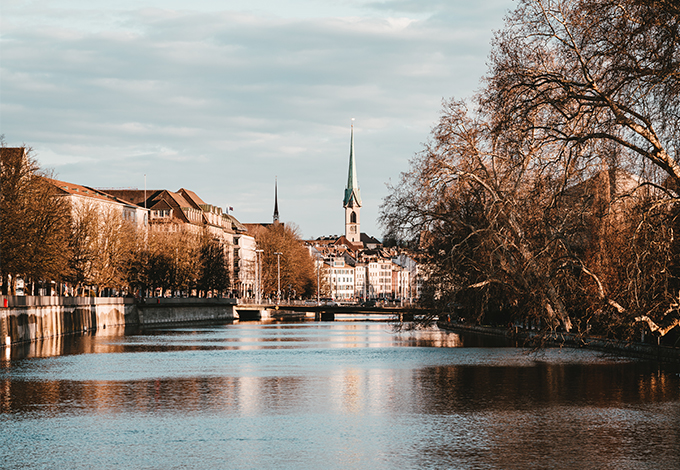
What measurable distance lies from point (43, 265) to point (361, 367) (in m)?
36.0

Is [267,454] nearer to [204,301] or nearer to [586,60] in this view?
[586,60]

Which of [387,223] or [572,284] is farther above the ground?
[387,223]

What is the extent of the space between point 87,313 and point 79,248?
378 inches

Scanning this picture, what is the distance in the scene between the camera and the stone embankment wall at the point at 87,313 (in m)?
63.5

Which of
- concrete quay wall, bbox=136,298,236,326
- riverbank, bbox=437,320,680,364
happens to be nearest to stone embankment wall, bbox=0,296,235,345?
concrete quay wall, bbox=136,298,236,326

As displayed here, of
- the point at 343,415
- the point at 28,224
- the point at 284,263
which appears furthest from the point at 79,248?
the point at 284,263

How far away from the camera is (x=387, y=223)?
62.7m

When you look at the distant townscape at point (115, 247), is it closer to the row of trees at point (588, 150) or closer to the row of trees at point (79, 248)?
the row of trees at point (79, 248)

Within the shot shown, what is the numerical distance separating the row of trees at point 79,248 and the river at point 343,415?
2641 cm

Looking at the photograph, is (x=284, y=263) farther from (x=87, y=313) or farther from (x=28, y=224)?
(x=28, y=224)

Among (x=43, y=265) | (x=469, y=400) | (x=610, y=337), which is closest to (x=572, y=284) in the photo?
(x=610, y=337)

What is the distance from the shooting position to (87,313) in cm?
9012

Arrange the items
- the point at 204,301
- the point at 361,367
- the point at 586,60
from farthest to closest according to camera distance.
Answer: the point at 204,301 < the point at 361,367 < the point at 586,60

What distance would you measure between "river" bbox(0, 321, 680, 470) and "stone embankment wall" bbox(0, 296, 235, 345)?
20.6 m
